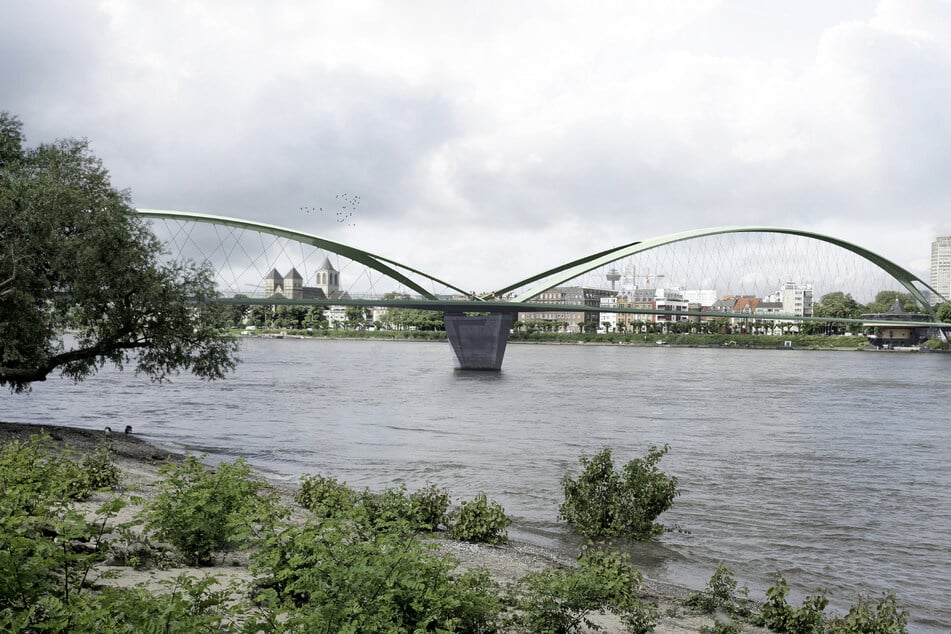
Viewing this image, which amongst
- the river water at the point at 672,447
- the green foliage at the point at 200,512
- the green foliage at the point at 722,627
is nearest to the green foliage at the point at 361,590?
the green foliage at the point at 200,512

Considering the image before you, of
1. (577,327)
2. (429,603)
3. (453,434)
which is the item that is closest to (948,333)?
(577,327)

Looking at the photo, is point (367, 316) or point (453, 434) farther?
point (367, 316)

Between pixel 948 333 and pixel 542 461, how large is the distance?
12663cm

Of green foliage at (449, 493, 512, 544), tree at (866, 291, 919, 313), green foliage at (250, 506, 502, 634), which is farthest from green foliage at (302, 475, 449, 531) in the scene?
tree at (866, 291, 919, 313)

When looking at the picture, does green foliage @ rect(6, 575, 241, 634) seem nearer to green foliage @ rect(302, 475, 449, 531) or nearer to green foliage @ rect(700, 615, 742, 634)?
green foliage @ rect(302, 475, 449, 531)

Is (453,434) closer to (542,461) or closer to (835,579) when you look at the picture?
(542,461)

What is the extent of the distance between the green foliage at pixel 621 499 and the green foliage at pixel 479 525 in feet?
6.31

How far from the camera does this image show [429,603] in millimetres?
5207

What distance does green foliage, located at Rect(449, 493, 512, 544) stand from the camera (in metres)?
11.0

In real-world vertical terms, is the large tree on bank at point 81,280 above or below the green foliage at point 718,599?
above

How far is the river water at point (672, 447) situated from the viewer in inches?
483

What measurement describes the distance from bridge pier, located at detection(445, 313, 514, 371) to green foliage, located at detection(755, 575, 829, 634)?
195 feet

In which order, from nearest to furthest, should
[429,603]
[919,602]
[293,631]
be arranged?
[293,631]
[429,603]
[919,602]

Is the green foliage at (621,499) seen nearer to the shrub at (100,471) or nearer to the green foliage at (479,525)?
the green foliage at (479,525)
